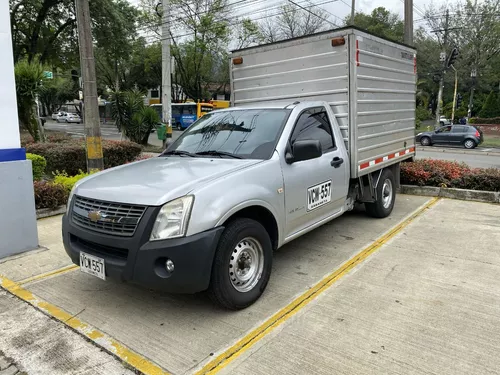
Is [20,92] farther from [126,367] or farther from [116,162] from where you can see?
[126,367]

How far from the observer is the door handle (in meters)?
4.77

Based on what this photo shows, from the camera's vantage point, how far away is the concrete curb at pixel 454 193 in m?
7.18

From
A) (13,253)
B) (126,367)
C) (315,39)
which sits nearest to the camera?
(126,367)

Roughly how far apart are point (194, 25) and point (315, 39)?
1333 inches

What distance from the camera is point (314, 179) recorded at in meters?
4.37

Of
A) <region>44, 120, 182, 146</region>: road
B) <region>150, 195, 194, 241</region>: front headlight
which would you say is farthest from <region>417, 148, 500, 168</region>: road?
<region>150, 195, 194, 241</region>: front headlight

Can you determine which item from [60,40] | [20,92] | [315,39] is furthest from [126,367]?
[60,40]

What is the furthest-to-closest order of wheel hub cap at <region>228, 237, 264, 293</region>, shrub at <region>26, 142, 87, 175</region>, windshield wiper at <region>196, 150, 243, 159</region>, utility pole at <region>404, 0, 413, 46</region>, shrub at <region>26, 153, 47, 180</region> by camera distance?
utility pole at <region>404, 0, 413, 46</region>, shrub at <region>26, 142, 87, 175</region>, shrub at <region>26, 153, 47, 180</region>, windshield wiper at <region>196, 150, 243, 159</region>, wheel hub cap at <region>228, 237, 264, 293</region>

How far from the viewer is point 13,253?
486 centimetres

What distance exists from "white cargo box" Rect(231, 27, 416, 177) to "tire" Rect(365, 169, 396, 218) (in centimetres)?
24

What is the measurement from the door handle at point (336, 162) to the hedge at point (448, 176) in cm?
378

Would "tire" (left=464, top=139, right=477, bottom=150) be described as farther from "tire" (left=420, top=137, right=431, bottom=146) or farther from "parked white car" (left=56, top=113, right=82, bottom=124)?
"parked white car" (left=56, top=113, right=82, bottom=124)

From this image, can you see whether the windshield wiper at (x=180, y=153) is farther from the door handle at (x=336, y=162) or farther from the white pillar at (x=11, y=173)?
the white pillar at (x=11, y=173)

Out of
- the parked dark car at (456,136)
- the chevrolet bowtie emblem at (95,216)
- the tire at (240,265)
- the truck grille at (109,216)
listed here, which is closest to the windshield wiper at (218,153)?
the tire at (240,265)
